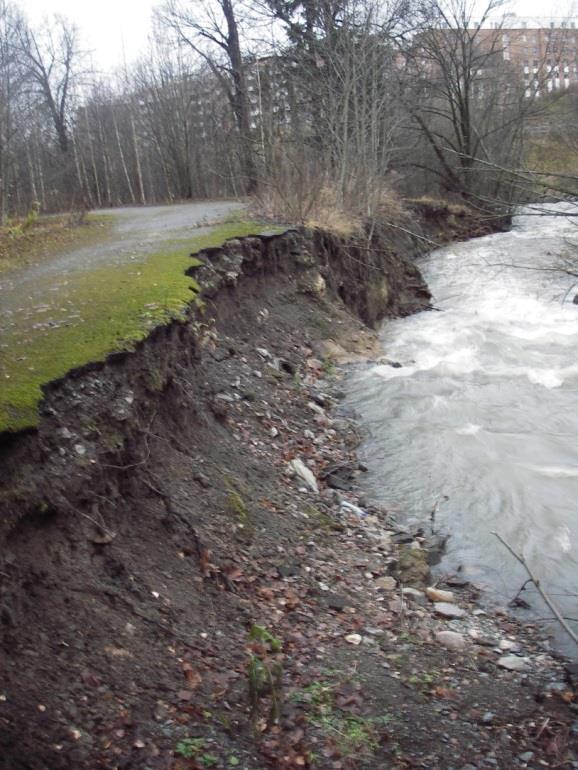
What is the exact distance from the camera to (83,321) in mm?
6293

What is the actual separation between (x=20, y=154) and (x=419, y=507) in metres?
29.3

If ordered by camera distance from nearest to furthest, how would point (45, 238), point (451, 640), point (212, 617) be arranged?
point (212, 617), point (451, 640), point (45, 238)

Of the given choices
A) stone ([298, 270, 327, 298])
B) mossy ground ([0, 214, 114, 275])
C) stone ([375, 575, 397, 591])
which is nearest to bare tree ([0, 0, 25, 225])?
mossy ground ([0, 214, 114, 275])

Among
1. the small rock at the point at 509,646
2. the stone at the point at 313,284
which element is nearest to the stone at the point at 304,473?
the small rock at the point at 509,646

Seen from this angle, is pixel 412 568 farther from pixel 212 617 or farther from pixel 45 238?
pixel 45 238

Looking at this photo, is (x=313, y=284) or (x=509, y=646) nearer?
(x=509, y=646)

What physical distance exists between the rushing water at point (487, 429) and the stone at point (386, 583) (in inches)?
23.6

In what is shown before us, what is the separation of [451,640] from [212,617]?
5.28ft

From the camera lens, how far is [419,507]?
667 centimetres

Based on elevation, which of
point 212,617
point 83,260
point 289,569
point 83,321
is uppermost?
point 83,260

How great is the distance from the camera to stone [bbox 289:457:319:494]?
673cm

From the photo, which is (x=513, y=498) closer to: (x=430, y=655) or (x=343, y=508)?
(x=343, y=508)

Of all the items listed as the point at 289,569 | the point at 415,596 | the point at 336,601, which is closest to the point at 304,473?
the point at 289,569

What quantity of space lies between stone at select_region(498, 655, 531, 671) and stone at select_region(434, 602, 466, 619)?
536 mm
